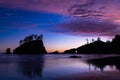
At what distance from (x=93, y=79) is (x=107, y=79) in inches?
77.6

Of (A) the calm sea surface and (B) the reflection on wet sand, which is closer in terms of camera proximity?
(A) the calm sea surface

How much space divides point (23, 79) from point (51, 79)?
14.1ft

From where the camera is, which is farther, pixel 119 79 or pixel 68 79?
pixel 68 79

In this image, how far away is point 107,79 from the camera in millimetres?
27766

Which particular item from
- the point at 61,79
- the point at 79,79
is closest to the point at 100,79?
the point at 79,79

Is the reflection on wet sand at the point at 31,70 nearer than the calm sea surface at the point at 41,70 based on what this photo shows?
No

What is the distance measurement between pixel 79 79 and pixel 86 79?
1032 mm

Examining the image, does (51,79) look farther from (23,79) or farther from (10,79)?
(10,79)

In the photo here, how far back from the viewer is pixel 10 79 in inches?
1176

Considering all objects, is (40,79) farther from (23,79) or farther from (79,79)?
(79,79)

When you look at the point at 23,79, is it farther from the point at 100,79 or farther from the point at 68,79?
the point at 100,79

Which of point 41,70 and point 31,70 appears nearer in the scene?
point 41,70

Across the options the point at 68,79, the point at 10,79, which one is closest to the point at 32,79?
the point at 10,79

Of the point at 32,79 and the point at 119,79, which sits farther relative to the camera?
the point at 32,79
